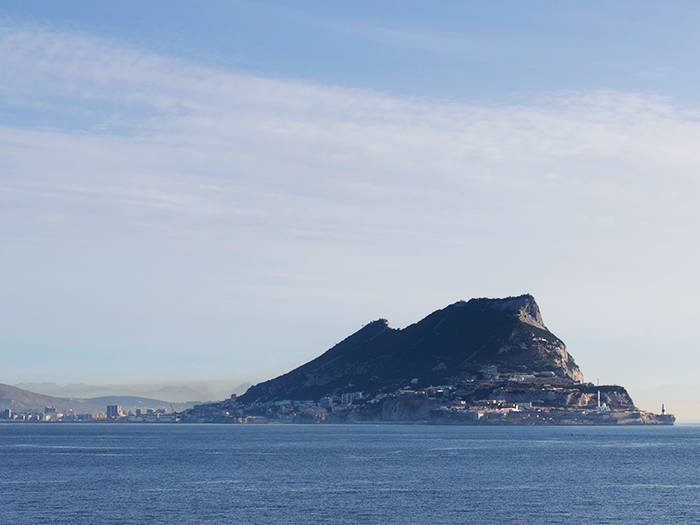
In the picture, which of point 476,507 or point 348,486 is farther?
point 348,486

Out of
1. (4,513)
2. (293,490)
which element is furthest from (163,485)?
(4,513)

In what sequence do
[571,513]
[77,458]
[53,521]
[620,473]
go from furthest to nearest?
1. [77,458]
2. [620,473]
3. [571,513]
4. [53,521]

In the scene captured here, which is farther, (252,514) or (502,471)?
(502,471)

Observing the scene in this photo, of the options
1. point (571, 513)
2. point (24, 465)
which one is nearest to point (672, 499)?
point (571, 513)

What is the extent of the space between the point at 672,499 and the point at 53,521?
251ft

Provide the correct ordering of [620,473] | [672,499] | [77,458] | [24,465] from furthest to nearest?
1. [77,458]
2. [24,465]
3. [620,473]
4. [672,499]

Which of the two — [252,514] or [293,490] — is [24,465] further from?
[252,514]

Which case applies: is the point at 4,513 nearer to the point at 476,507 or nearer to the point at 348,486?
the point at 348,486

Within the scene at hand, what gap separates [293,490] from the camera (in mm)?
116062

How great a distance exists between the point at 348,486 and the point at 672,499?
43636mm

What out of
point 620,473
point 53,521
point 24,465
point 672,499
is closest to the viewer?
point 53,521

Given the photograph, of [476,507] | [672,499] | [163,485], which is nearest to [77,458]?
[163,485]

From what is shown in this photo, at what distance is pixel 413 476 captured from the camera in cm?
13625

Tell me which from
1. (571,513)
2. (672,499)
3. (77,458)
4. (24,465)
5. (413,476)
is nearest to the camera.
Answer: (571,513)
